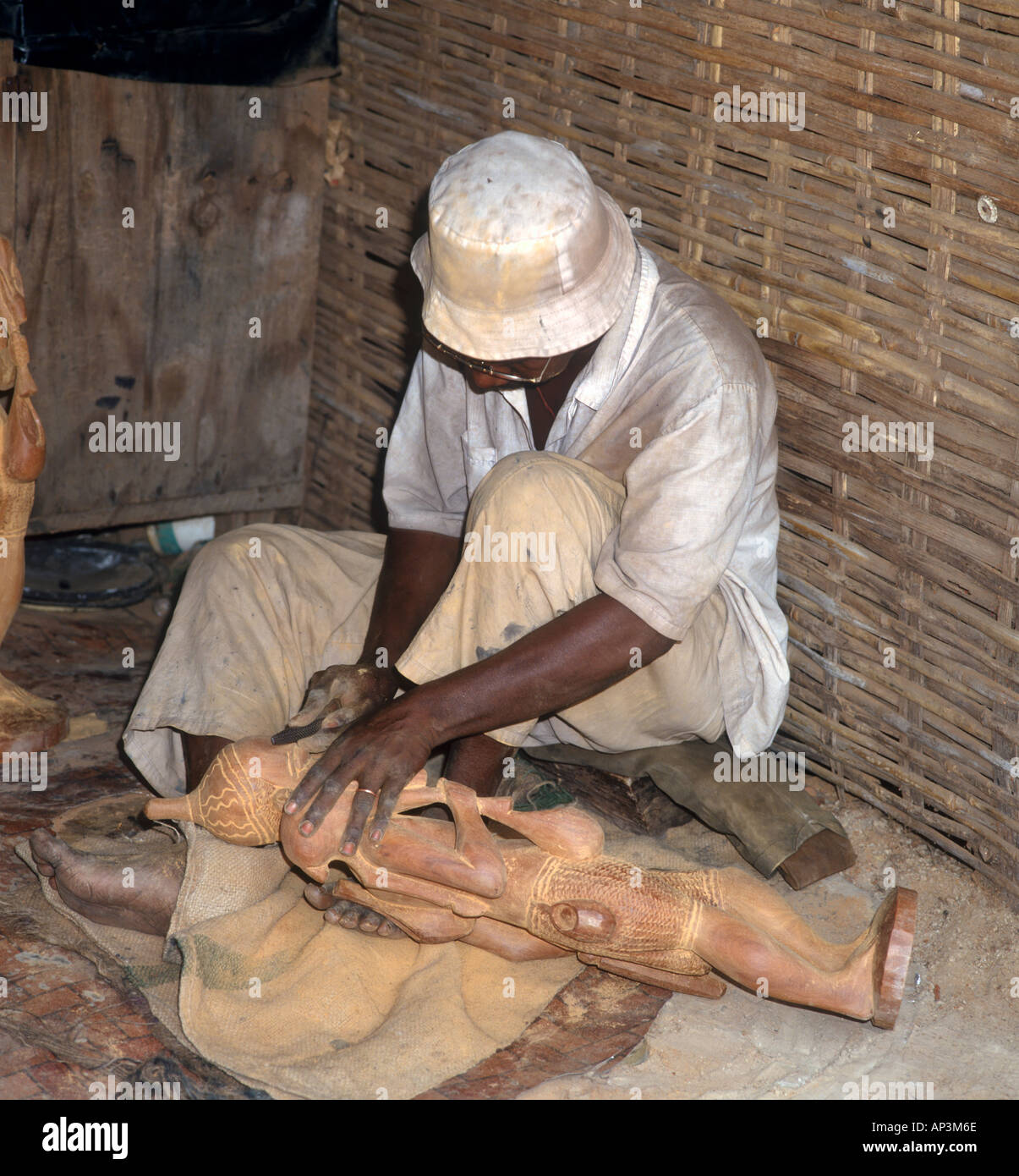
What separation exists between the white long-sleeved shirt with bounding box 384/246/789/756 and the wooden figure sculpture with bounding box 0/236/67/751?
0.84 m

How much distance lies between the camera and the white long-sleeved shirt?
248 centimetres

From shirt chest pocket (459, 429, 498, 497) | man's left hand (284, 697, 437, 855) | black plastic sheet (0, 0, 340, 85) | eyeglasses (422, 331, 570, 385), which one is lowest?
man's left hand (284, 697, 437, 855)

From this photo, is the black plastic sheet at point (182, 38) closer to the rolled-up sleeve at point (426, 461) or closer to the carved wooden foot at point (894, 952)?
the rolled-up sleeve at point (426, 461)

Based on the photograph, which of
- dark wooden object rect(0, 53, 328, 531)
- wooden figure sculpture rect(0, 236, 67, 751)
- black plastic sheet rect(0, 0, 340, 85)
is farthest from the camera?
dark wooden object rect(0, 53, 328, 531)

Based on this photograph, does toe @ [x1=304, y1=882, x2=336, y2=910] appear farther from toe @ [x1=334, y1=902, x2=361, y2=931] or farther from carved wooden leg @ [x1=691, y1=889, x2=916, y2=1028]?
carved wooden leg @ [x1=691, y1=889, x2=916, y2=1028]

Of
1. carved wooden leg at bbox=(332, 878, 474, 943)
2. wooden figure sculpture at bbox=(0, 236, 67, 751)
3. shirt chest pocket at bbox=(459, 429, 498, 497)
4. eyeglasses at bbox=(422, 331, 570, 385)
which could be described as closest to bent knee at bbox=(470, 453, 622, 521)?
eyeglasses at bbox=(422, 331, 570, 385)

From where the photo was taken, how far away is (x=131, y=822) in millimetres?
2959

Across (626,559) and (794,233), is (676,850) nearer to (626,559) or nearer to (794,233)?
(626,559)

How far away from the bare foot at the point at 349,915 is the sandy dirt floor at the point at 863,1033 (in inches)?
16.9

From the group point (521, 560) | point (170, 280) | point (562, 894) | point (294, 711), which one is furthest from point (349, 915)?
point (170, 280)

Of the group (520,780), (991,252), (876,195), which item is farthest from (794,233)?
(520,780)

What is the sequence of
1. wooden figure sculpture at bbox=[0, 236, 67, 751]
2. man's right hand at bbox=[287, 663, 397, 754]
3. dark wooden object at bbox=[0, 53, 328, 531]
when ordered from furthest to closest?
dark wooden object at bbox=[0, 53, 328, 531] < wooden figure sculpture at bbox=[0, 236, 67, 751] < man's right hand at bbox=[287, 663, 397, 754]

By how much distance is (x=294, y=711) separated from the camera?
2943 mm

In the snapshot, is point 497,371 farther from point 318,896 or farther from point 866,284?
point 318,896
